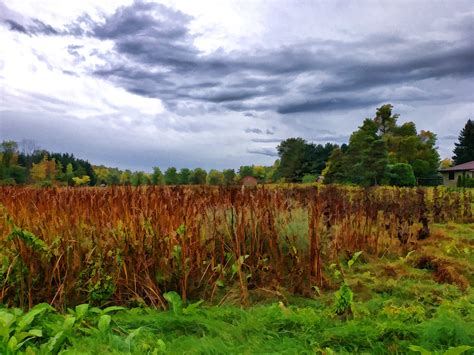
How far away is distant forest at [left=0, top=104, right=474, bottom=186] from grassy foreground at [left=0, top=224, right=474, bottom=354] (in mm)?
8663

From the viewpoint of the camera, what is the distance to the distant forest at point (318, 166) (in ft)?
71.4

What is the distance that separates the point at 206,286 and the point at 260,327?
3.59 feet

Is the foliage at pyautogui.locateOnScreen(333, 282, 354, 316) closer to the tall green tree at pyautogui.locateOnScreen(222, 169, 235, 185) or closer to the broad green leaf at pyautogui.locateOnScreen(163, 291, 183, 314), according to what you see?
the broad green leaf at pyautogui.locateOnScreen(163, 291, 183, 314)

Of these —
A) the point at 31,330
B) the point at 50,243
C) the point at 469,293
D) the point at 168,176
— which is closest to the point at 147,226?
the point at 50,243

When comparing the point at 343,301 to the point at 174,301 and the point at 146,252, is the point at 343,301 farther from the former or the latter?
the point at 146,252

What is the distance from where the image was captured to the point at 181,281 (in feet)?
13.4

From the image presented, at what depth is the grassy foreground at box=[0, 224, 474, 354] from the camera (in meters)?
2.97

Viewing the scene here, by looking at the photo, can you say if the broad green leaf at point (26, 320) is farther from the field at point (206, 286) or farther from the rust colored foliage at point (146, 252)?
the rust colored foliage at point (146, 252)

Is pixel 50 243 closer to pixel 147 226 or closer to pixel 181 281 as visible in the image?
pixel 147 226

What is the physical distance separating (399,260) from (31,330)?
490cm

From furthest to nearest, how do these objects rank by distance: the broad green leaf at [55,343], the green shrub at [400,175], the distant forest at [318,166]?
the green shrub at [400,175], the distant forest at [318,166], the broad green leaf at [55,343]

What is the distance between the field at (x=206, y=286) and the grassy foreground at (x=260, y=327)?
0.01 metres

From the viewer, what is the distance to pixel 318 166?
4300 cm

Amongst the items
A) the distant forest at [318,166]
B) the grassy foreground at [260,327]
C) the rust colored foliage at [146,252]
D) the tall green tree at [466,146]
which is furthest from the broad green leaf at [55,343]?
the tall green tree at [466,146]
